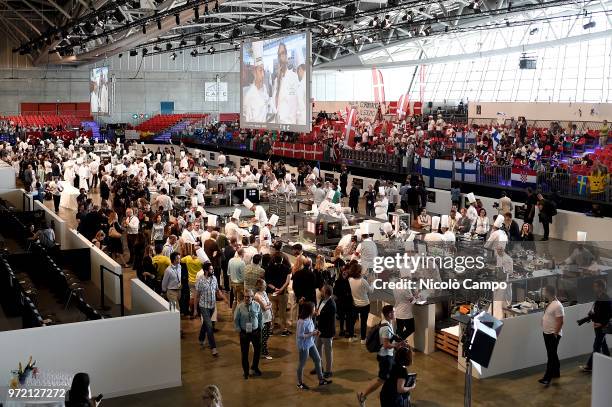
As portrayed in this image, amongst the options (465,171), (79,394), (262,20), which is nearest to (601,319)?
(79,394)

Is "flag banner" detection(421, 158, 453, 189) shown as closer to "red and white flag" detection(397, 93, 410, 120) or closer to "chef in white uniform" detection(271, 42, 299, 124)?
"chef in white uniform" detection(271, 42, 299, 124)

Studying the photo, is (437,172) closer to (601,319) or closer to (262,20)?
(262,20)

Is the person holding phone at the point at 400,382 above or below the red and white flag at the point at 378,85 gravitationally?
below

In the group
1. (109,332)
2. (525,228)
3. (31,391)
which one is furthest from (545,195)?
(31,391)

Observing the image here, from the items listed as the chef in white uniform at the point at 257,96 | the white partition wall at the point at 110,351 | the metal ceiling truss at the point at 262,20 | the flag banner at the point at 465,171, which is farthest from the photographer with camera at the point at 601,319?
the metal ceiling truss at the point at 262,20

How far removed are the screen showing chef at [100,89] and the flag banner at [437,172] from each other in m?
20.3

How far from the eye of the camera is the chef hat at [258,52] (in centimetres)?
2147

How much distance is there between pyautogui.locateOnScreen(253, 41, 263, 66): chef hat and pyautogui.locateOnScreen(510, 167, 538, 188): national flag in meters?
7.95

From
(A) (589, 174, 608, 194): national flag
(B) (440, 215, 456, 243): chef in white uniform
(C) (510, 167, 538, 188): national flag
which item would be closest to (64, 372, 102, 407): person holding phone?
(B) (440, 215, 456, 243): chef in white uniform

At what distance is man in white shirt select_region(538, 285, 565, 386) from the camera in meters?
9.12

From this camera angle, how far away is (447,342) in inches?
407

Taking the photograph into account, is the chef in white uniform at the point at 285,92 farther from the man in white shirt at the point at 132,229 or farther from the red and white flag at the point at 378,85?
the red and white flag at the point at 378,85

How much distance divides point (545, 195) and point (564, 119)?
406 inches

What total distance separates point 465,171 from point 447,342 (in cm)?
1333
